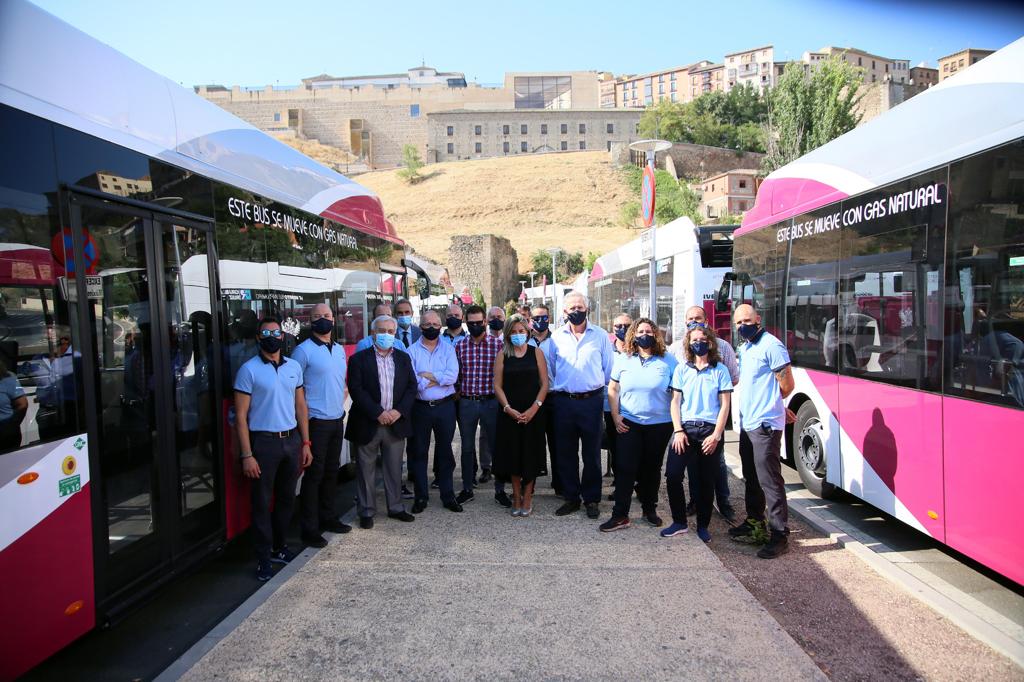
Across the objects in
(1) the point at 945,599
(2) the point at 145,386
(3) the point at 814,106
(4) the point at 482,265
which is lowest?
(1) the point at 945,599

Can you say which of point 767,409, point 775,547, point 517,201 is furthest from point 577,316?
point 517,201

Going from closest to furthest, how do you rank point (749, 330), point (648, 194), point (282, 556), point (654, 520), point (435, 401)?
1. point (282, 556)
2. point (749, 330)
3. point (654, 520)
4. point (435, 401)
5. point (648, 194)

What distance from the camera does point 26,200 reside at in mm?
3029

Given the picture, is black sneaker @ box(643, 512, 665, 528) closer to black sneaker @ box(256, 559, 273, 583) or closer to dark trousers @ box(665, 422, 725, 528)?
dark trousers @ box(665, 422, 725, 528)

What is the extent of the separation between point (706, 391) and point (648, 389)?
1.51 ft

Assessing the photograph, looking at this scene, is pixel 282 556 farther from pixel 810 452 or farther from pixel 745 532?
pixel 810 452

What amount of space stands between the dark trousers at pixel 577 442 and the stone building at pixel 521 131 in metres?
114

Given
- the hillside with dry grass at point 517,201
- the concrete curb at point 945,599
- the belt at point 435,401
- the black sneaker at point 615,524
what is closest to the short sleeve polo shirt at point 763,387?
the concrete curb at point 945,599

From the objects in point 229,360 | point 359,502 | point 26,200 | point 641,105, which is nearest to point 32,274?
point 26,200

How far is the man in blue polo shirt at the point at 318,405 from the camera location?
17.7ft

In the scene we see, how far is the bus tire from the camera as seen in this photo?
6.35 meters

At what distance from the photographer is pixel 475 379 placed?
6594mm

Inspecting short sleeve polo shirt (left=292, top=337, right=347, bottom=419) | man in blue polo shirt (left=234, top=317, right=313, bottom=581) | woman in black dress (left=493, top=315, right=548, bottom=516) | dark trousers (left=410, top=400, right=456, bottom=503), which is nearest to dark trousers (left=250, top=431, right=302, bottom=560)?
man in blue polo shirt (left=234, top=317, right=313, bottom=581)

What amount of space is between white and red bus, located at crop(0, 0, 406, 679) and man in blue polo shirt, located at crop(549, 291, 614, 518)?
97.5 inches
